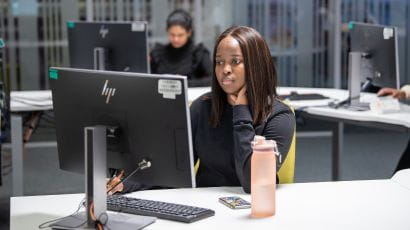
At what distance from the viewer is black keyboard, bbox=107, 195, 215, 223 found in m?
1.84

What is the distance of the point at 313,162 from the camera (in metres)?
5.28

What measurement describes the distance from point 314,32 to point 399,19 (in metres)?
0.90

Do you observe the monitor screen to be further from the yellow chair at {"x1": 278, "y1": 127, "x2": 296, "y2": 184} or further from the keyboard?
the keyboard

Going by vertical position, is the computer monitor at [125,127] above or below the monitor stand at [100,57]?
below

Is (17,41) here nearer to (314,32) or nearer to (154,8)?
(154,8)

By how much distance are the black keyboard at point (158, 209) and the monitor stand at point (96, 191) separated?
0.05 meters

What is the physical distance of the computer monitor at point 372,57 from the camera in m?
3.45

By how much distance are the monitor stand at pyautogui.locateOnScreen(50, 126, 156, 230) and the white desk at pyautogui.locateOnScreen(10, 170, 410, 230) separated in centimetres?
7

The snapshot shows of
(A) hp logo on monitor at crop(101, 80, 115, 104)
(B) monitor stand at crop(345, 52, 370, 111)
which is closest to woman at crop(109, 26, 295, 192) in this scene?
(A) hp logo on monitor at crop(101, 80, 115, 104)

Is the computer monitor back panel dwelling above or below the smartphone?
above

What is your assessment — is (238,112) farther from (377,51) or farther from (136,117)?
(377,51)

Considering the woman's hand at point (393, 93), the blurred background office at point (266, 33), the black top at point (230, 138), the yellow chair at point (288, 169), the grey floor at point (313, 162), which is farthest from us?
the blurred background office at point (266, 33)

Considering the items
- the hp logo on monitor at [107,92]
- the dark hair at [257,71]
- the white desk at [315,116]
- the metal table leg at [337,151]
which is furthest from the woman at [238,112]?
the metal table leg at [337,151]

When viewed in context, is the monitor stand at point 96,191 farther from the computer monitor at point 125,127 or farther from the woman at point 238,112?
the woman at point 238,112
